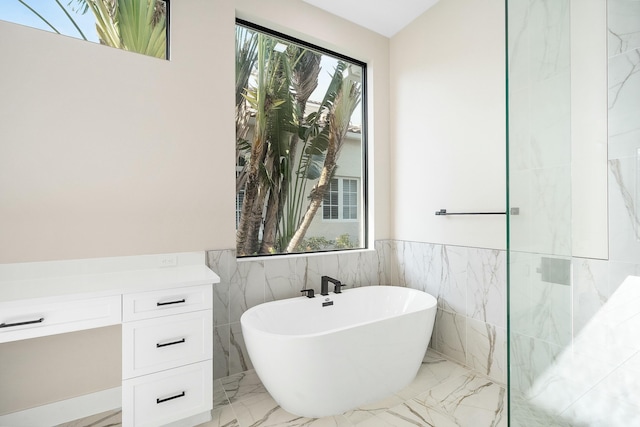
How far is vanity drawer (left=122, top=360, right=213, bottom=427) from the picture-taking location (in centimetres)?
147

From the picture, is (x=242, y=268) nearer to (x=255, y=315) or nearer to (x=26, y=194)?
(x=255, y=315)

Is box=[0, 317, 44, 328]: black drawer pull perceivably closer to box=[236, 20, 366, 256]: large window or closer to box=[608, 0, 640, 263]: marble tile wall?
box=[236, 20, 366, 256]: large window

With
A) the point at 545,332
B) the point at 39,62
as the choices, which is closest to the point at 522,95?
the point at 545,332

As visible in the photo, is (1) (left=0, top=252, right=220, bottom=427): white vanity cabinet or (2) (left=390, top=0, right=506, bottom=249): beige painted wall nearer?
(1) (left=0, top=252, right=220, bottom=427): white vanity cabinet

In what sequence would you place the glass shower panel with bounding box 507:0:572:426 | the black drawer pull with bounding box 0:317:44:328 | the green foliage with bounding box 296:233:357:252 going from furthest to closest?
the green foliage with bounding box 296:233:357:252
the black drawer pull with bounding box 0:317:44:328
the glass shower panel with bounding box 507:0:572:426

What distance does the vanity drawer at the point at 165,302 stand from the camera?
1.47 meters

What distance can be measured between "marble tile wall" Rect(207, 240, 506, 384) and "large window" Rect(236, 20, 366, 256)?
0.72 ft

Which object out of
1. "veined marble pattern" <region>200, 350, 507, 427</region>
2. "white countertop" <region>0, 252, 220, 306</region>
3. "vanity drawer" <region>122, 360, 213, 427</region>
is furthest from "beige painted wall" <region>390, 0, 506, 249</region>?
"vanity drawer" <region>122, 360, 213, 427</region>

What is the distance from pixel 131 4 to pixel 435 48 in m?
2.32

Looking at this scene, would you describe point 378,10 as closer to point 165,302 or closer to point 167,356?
point 165,302

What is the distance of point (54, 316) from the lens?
1.33 metres

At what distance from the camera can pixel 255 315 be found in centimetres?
199

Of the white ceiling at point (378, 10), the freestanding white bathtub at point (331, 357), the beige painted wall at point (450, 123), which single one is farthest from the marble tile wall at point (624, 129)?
the white ceiling at point (378, 10)

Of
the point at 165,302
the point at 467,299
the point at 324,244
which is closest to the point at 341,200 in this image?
the point at 324,244
